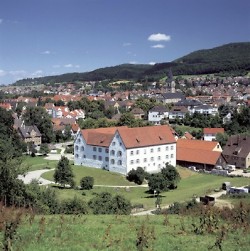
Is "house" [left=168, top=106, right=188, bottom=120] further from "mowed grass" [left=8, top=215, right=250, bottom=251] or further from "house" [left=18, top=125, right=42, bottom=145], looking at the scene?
"mowed grass" [left=8, top=215, right=250, bottom=251]

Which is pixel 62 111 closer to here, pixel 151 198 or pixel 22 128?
pixel 22 128

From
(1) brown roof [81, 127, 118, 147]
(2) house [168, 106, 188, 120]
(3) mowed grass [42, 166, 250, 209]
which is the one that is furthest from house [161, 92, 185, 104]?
(3) mowed grass [42, 166, 250, 209]

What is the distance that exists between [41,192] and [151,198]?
44.3 ft

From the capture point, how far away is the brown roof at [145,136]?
45438mm

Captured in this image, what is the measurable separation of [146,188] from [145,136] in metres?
8.30

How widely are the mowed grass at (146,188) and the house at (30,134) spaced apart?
74.3ft

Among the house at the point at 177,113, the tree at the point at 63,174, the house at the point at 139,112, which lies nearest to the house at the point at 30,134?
the tree at the point at 63,174

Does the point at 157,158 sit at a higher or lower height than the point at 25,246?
lower

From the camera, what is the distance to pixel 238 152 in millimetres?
52062

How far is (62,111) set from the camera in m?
107

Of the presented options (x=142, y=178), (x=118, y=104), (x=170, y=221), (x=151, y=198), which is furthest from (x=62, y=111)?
(x=170, y=221)

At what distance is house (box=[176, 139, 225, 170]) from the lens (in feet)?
163

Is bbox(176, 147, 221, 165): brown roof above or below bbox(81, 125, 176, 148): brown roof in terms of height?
below

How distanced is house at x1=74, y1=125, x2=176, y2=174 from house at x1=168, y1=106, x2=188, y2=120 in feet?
155
